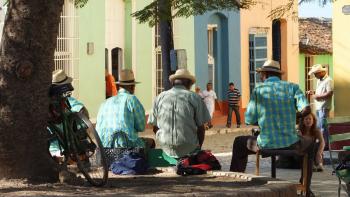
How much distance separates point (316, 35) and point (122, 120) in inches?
1487

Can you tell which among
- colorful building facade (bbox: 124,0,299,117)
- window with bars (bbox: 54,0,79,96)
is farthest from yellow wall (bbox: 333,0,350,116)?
window with bars (bbox: 54,0,79,96)

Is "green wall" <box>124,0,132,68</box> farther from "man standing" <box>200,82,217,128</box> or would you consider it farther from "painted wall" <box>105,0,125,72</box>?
"man standing" <box>200,82,217,128</box>

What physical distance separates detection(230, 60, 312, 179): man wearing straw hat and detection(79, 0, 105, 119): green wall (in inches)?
698

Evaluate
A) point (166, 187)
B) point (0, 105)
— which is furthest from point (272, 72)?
point (0, 105)

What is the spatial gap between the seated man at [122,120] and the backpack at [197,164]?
32.8 inches

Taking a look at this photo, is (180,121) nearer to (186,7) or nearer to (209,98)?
(186,7)

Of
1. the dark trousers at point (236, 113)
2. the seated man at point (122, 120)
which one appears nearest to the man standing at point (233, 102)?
the dark trousers at point (236, 113)

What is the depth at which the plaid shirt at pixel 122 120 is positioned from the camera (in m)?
11.4

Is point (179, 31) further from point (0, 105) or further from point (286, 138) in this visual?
point (0, 105)

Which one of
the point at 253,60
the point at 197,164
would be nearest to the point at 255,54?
the point at 253,60

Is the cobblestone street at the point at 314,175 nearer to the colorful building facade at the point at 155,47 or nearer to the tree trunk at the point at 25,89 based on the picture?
the tree trunk at the point at 25,89

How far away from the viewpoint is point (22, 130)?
8.69 metres

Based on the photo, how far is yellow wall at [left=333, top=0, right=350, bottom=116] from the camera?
746 inches

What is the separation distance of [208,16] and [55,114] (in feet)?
82.6
